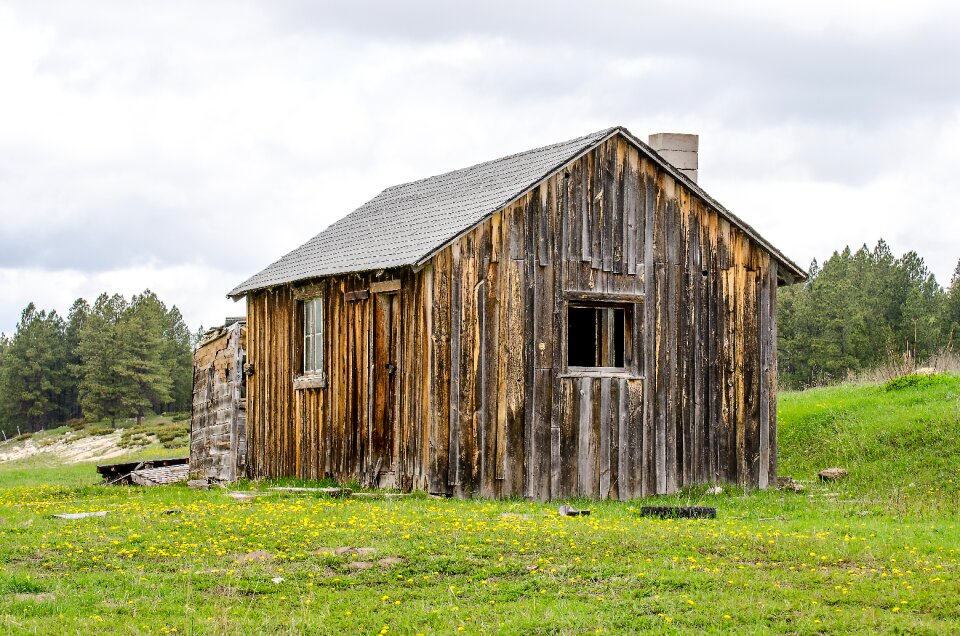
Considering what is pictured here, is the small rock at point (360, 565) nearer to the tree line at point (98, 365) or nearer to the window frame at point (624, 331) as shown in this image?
the window frame at point (624, 331)

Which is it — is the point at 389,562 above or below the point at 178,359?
below

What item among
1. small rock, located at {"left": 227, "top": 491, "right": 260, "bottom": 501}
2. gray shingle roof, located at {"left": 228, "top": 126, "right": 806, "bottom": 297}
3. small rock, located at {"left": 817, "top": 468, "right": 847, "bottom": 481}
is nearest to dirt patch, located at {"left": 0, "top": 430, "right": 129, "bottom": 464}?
gray shingle roof, located at {"left": 228, "top": 126, "right": 806, "bottom": 297}

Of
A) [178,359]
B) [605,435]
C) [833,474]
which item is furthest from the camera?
[178,359]

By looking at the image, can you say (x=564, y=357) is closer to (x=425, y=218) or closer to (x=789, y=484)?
(x=425, y=218)

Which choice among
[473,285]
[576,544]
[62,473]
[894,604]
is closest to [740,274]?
[473,285]

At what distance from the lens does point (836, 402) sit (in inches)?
1070

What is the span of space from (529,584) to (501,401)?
302 inches

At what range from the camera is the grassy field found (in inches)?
353

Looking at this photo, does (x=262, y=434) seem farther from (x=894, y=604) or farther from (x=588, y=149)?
(x=894, y=604)

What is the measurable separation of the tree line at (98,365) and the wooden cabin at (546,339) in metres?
57.5

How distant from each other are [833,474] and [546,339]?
6.62 metres

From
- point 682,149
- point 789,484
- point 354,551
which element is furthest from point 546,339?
point 354,551

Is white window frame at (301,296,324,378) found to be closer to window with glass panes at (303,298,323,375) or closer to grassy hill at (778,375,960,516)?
window with glass panes at (303,298,323,375)

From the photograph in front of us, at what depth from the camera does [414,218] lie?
68.9 ft
